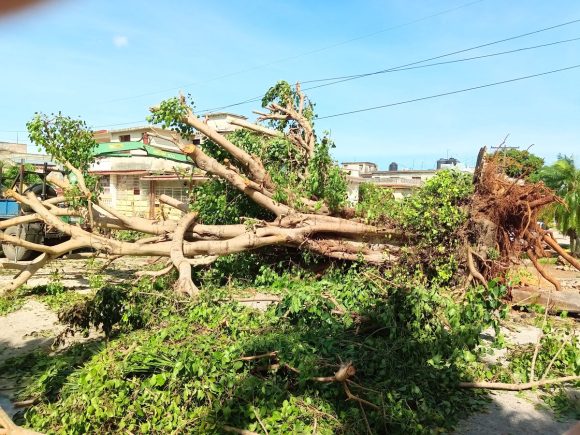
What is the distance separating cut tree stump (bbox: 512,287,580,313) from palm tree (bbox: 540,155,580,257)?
11796 mm

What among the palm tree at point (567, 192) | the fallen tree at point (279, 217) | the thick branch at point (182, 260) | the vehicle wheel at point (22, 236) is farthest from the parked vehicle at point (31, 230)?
the palm tree at point (567, 192)

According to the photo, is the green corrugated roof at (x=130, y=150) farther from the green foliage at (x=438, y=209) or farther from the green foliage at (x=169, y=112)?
the green foliage at (x=438, y=209)

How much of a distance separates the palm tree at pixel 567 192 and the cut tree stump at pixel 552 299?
11796 mm

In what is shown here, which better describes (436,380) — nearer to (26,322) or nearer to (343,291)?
(343,291)

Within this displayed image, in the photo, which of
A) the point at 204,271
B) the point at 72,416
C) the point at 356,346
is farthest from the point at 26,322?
the point at 356,346

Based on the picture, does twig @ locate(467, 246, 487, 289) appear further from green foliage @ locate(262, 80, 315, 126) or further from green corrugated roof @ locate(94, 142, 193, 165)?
green corrugated roof @ locate(94, 142, 193, 165)

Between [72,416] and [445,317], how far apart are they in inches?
150

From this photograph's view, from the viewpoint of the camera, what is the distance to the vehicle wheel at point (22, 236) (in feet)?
37.8

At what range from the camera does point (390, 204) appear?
8.70m

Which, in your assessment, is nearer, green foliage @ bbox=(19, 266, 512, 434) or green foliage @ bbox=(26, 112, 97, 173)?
green foliage @ bbox=(19, 266, 512, 434)

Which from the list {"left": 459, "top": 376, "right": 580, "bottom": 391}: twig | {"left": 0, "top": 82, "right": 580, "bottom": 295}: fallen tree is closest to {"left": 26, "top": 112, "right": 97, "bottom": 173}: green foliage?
{"left": 0, "top": 82, "right": 580, "bottom": 295}: fallen tree

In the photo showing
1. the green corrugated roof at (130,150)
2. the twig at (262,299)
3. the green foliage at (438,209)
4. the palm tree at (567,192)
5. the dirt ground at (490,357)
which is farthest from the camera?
the palm tree at (567,192)

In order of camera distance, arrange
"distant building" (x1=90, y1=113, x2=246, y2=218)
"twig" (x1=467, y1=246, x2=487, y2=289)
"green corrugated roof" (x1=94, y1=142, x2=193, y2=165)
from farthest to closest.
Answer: "distant building" (x1=90, y1=113, x2=246, y2=218) < "green corrugated roof" (x1=94, y1=142, x2=193, y2=165) < "twig" (x1=467, y1=246, x2=487, y2=289)

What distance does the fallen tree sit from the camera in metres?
7.95
